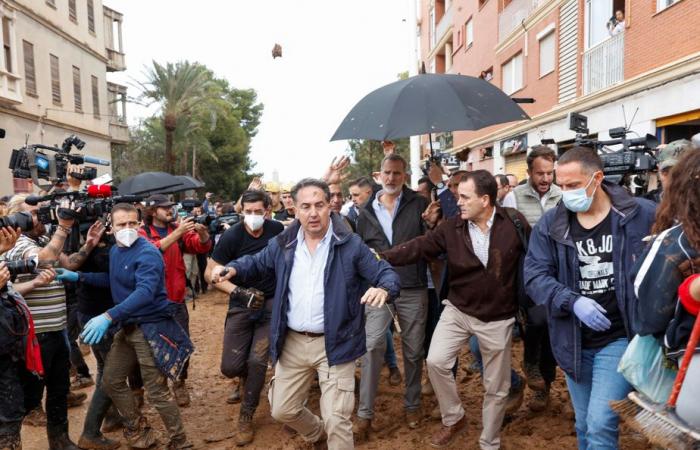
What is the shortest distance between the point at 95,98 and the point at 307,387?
26.4m

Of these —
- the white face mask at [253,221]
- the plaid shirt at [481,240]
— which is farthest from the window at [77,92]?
the plaid shirt at [481,240]

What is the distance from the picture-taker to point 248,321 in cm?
488

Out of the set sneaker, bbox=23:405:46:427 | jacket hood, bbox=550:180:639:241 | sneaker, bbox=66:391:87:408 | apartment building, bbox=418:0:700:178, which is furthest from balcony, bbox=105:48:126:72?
jacket hood, bbox=550:180:639:241

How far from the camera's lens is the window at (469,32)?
24.0 m

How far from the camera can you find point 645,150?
443 cm

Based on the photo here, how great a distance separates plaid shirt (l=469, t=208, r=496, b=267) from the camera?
4.10 m

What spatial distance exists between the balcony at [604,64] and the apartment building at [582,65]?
0.02 metres

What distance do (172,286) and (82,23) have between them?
23788 mm

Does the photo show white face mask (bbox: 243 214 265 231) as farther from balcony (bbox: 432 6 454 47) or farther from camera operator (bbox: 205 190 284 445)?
balcony (bbox: 432 6 454 47)

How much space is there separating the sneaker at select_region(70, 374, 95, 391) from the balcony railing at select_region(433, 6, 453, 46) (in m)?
26.5

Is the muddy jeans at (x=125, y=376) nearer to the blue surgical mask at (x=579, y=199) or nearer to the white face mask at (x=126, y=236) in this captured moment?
the white face mask at (x=126, y=236)

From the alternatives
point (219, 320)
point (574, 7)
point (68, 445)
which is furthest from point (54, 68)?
point (68, 445)

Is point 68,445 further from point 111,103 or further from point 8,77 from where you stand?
point 111,103

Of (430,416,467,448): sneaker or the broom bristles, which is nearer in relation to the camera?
the broom bristles
